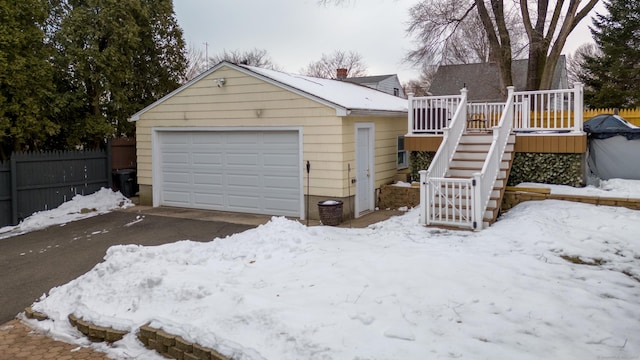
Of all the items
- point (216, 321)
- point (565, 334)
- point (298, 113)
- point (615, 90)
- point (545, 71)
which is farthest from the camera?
point (615, 90)

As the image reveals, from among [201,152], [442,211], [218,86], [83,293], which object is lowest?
[83,293]

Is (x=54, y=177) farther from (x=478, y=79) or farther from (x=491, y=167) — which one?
(x=478, y=79)

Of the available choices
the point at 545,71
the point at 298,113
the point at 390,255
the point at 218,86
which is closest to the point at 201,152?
the point at 218,86

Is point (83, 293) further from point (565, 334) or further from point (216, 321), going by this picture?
point (565, 334)

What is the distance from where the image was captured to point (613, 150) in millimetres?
10391

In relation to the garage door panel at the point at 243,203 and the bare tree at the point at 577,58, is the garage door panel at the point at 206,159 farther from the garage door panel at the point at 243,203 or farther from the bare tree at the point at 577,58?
the bare tree at the point at 577,58

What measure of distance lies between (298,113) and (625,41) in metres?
23.4

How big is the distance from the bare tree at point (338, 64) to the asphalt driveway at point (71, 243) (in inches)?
1517

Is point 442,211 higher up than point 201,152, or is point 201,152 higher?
point 201,152

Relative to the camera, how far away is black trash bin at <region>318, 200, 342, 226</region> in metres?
9.38

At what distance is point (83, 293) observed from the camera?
567 cm

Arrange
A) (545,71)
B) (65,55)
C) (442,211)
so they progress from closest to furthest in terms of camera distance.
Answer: (442,211) → (65,55) → (545,71)

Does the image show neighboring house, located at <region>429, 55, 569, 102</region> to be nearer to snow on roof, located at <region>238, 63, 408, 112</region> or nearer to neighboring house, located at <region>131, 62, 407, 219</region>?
snow on roof, located at <region>238, 63, 408, 112</region>

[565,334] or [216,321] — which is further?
[216,321]
